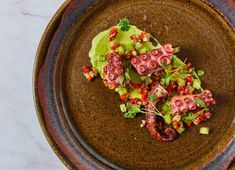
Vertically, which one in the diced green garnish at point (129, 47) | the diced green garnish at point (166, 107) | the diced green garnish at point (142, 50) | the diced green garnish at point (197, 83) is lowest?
the diced green garnish at point (166, 107)

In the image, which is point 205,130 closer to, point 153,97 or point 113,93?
point 153,97

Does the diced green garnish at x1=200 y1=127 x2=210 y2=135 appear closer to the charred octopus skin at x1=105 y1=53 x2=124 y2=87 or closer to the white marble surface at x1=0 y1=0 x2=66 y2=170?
the charred octopus skin at x1=105 y1=53 x2=124 y2=87

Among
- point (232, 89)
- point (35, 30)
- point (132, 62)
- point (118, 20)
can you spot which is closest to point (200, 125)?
point (232, 89)

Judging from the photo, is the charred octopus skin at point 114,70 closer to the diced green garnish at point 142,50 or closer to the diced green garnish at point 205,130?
the diced green garnish at point 142,50

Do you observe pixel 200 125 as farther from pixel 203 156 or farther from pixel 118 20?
pixel 118 20

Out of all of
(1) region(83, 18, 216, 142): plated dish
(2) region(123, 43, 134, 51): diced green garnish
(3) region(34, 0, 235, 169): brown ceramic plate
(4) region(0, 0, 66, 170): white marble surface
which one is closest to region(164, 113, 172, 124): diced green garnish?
(1) region(83, 18, 216, 142): plated dish

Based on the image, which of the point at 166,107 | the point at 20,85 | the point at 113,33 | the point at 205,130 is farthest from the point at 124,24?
the point at 20,85

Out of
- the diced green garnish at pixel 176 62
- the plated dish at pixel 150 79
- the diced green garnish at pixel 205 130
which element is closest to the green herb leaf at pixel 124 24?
the plated dish at pixel 150 79
